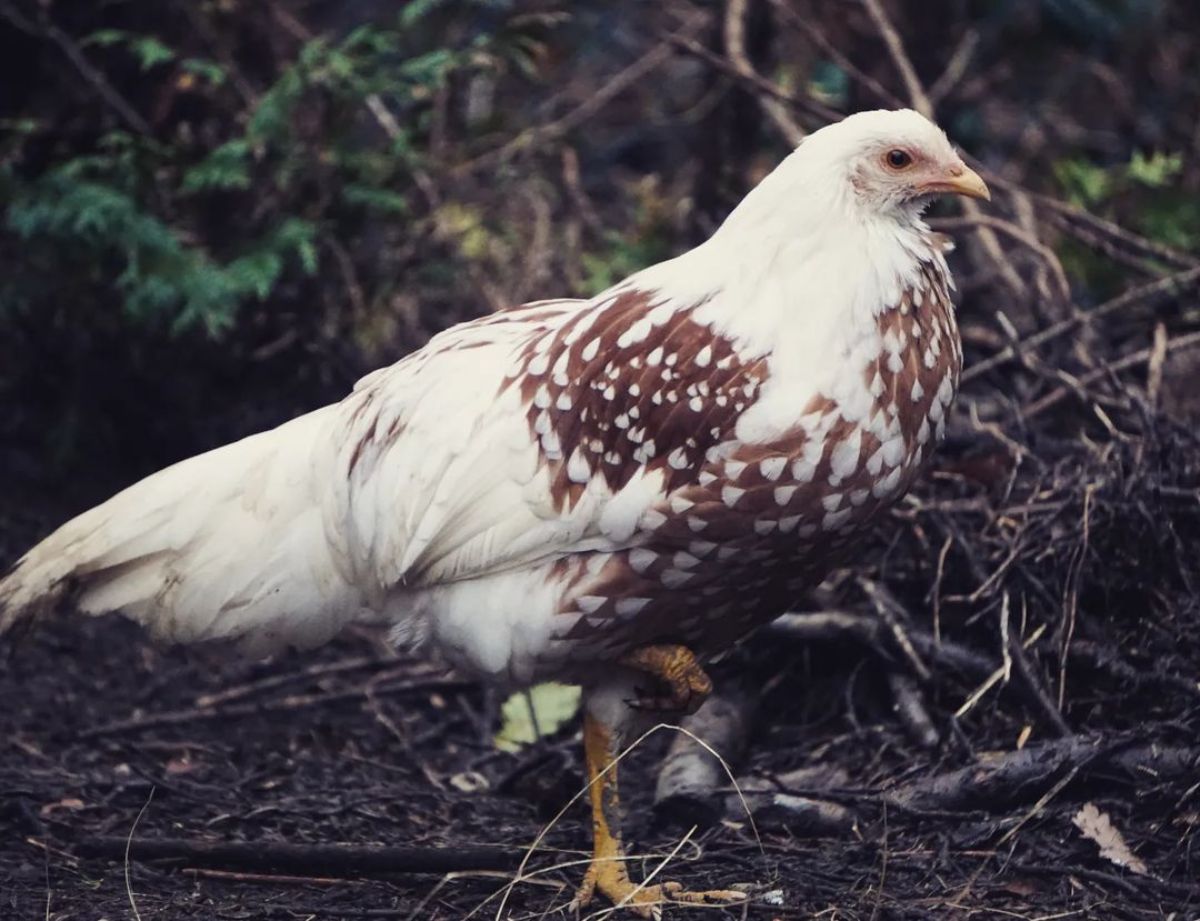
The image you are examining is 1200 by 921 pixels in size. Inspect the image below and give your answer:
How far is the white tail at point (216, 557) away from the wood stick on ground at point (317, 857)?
1.49 ft

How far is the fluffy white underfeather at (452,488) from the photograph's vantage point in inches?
120

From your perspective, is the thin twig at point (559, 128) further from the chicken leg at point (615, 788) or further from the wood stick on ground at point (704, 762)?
the chicken leg at point (615, 788)

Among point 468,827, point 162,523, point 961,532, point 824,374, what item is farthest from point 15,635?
point 961,532

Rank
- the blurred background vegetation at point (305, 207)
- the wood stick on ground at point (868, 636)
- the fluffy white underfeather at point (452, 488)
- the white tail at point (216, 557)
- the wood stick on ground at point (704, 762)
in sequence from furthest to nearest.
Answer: the blurred background vegetation at point (305, 207) → the wood stick on ground at point (868, 636) → the wood stick on ground at point (704, 762) → the white tail at point (216, 557) → the fluffy white underfeather at point (452, 488)

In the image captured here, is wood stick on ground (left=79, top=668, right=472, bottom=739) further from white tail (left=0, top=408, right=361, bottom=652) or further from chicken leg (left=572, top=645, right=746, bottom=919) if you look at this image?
chicken leg (left=572, top=645, right=746, bottom=919)

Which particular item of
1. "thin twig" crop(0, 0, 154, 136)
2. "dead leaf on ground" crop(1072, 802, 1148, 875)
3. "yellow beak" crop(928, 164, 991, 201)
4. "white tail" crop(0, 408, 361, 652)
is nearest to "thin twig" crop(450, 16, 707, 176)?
"thin twig" crop(0, 0, 154, 136)

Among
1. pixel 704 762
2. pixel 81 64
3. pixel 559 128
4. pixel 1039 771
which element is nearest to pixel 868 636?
pixel 704 762

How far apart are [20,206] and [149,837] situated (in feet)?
7.36

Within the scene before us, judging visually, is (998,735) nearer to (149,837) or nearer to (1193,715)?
(1193,715)

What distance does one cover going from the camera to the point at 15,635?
3.59 meters

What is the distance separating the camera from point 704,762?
3.80 m

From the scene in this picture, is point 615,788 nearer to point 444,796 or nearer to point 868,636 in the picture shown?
point 444,796

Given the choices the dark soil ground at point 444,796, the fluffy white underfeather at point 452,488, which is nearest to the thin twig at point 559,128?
the dark soil ground at point 444,796

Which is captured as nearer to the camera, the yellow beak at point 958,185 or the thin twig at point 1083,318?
the yellow beak at point 958,185
